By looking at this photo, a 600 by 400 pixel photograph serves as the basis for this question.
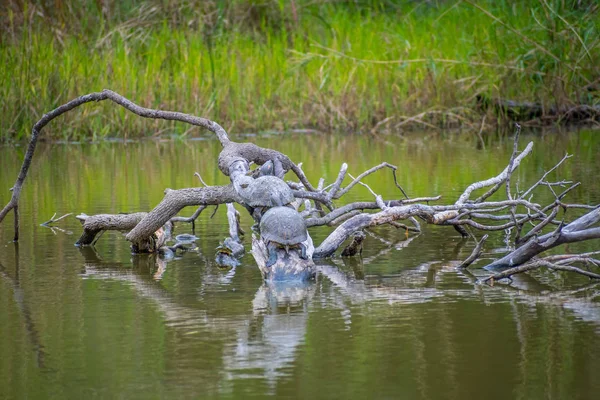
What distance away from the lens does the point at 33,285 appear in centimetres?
384

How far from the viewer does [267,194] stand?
13.1 ft

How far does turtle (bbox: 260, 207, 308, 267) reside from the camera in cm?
376

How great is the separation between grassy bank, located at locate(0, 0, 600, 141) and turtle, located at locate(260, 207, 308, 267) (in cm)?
662

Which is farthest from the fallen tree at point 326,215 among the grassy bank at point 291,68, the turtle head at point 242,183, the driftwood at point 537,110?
the driftwood at point 537,110

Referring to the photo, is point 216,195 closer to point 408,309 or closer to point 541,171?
point 408,309

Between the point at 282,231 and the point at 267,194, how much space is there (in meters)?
0.29

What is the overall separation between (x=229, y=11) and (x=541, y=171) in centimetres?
692

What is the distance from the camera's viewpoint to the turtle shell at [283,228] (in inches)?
148

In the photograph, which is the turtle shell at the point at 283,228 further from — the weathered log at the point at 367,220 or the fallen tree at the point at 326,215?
the weathered log at the point at 367,220

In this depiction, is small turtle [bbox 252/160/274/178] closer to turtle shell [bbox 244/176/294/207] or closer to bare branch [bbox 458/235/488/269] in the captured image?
turtle shell [bbox 244/176/294/207]

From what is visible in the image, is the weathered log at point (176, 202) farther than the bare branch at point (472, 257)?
Yes

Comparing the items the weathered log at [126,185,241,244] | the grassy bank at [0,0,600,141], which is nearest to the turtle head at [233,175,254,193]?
the weathered log at [126,185,241,244]

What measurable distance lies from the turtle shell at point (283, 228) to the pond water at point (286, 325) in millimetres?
168

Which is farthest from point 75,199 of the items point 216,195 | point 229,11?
point 229,11
